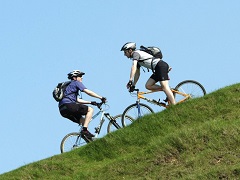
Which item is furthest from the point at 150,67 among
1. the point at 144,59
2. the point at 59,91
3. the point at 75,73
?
the point at 59,91

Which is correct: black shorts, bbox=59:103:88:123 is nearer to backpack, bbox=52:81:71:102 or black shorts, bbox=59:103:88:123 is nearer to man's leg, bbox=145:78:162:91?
backpack, bbox=52:81:71:102

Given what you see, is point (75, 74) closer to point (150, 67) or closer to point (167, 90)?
point (150, 67)

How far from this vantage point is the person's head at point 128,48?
22156 mm

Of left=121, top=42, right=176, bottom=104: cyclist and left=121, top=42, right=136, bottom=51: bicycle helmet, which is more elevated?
left=121, top=42, right=136, bottom=51: bicycle helmet

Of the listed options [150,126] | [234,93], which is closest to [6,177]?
[150,126]

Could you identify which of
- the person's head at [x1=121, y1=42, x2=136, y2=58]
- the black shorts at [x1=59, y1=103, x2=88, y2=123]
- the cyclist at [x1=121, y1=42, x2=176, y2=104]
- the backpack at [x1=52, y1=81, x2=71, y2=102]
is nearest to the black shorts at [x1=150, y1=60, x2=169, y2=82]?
the cyclist at [x1=121, y1=42, x2=176, y2=104]

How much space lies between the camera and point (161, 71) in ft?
71.4

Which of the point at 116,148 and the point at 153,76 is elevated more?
the point at 153,76

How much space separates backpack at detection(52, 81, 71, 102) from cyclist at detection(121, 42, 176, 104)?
1.91 m

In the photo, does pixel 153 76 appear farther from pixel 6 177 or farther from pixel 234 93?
pixel 6 177

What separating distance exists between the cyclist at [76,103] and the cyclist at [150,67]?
1.39 m

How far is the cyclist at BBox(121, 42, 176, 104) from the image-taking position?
21.8 metres

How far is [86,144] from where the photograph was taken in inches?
858

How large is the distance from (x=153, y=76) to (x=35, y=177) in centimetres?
484
